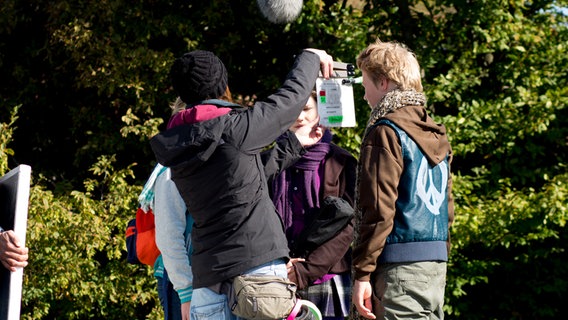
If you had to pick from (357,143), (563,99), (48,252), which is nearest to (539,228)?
(563,99)

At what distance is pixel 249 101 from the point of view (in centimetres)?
715

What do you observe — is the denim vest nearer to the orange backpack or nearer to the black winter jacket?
the black winter jacket

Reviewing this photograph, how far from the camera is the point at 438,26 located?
7117 millimetres

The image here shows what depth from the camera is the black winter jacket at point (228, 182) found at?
9.39 feet

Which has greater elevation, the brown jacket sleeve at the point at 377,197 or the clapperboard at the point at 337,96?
the clapperboard at the point at 337,96

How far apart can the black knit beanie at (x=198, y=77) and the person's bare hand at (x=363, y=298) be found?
2.97 ft

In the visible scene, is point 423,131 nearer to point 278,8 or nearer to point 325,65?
point 325,65

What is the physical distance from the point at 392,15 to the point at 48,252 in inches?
134

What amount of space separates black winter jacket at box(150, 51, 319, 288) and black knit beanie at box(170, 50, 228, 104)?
0.17 metres

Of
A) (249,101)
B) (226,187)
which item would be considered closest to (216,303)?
(226,187)

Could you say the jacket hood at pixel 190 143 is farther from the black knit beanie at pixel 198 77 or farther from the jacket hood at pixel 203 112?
the black knit beanie at pixel 198 77

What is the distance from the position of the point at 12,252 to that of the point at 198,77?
0.99 meters

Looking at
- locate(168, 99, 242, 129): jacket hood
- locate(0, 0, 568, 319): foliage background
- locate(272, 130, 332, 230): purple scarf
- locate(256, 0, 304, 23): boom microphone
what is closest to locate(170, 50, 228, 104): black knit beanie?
locate(168, 99, 242, 129): jacket hood

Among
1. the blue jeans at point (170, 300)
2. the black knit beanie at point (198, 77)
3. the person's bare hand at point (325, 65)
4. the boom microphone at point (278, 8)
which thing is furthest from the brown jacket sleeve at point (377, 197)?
the boom microphone at point (278, 8)
